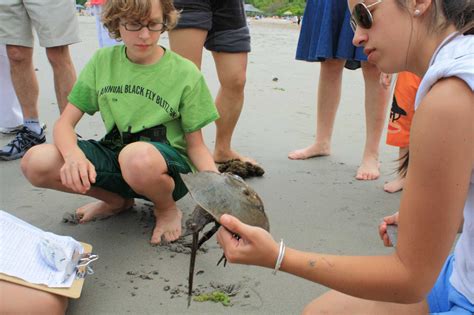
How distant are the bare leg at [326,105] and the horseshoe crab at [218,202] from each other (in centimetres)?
212

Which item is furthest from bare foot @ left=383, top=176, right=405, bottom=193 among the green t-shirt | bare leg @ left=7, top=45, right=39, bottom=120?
bare leg @ left=7, top=45, right=39, bottom=120

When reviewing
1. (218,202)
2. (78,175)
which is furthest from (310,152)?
(218,202)

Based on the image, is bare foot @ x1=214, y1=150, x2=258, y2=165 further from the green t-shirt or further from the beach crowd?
the green t-shirt

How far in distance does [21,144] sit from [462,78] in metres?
3.14

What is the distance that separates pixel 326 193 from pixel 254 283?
1207 millimetres

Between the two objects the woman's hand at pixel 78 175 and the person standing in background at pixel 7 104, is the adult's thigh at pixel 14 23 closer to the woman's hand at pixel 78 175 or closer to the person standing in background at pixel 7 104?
the person standing in background at pixel 7 104

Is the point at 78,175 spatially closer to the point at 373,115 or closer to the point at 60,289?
the point at 60,289

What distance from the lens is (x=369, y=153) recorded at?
3475mm

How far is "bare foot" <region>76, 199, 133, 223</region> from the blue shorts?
1654mm

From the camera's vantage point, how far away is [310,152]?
A: 12.4ft

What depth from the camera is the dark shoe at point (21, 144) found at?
3369 millimetres

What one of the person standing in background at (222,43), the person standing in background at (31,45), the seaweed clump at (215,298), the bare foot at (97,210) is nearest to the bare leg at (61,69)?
the person standing in background at (31,45)

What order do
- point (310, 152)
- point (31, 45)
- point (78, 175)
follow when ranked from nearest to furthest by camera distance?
point (78, 175) < point (31, 45) < point (310, 152)

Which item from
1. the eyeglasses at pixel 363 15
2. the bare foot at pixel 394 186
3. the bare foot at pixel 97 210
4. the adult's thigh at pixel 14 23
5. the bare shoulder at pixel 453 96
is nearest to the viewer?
the bare shoulder at pixel 453 96
